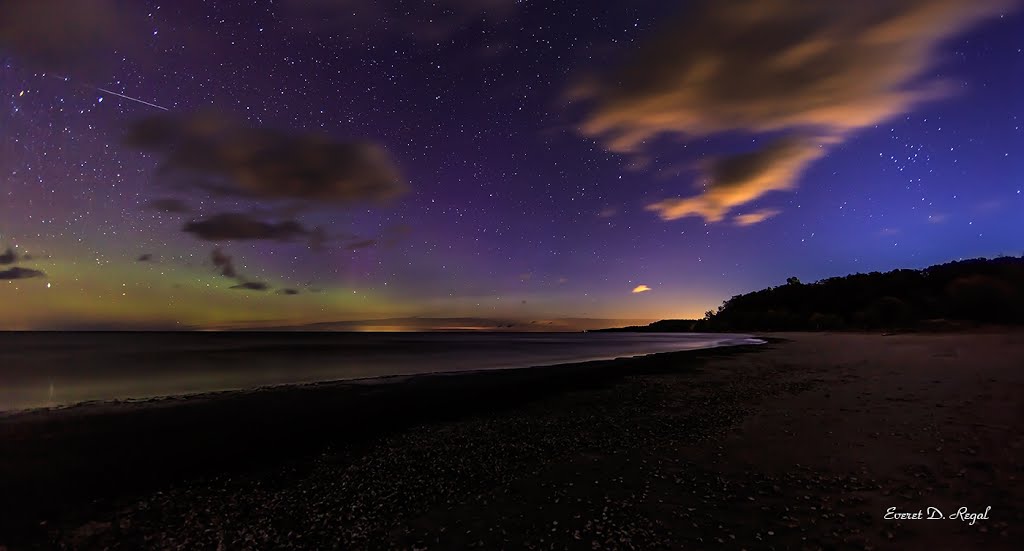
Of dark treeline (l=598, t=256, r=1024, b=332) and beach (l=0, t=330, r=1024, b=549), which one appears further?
dark treeline (l=598, t=256, r=1024, b=332)

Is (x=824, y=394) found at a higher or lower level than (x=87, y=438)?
lower

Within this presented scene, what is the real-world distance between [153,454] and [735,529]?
51.3 feet

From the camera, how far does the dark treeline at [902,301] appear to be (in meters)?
77.9

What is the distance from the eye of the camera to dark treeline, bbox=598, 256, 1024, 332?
3068 inches

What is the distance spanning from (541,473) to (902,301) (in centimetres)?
13700

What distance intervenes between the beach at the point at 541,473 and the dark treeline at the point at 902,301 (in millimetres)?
84984

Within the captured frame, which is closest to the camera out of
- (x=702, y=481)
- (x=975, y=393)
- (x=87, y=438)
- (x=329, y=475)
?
(x=702, y=481)

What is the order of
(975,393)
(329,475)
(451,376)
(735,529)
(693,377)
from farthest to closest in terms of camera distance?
(451,376)
(693,377)
(975,393)
(329,475)
(735,529)

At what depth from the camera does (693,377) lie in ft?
93.8

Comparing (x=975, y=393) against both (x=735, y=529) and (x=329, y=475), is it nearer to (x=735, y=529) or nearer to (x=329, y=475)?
(x=735, y=529)

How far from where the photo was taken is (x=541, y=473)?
10.7 metres

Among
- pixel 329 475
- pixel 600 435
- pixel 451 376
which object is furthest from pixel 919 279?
pixel 329 475

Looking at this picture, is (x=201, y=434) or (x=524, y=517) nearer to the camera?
(x=524, y=517)

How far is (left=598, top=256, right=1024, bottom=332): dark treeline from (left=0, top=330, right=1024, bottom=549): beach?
85.0 meters
